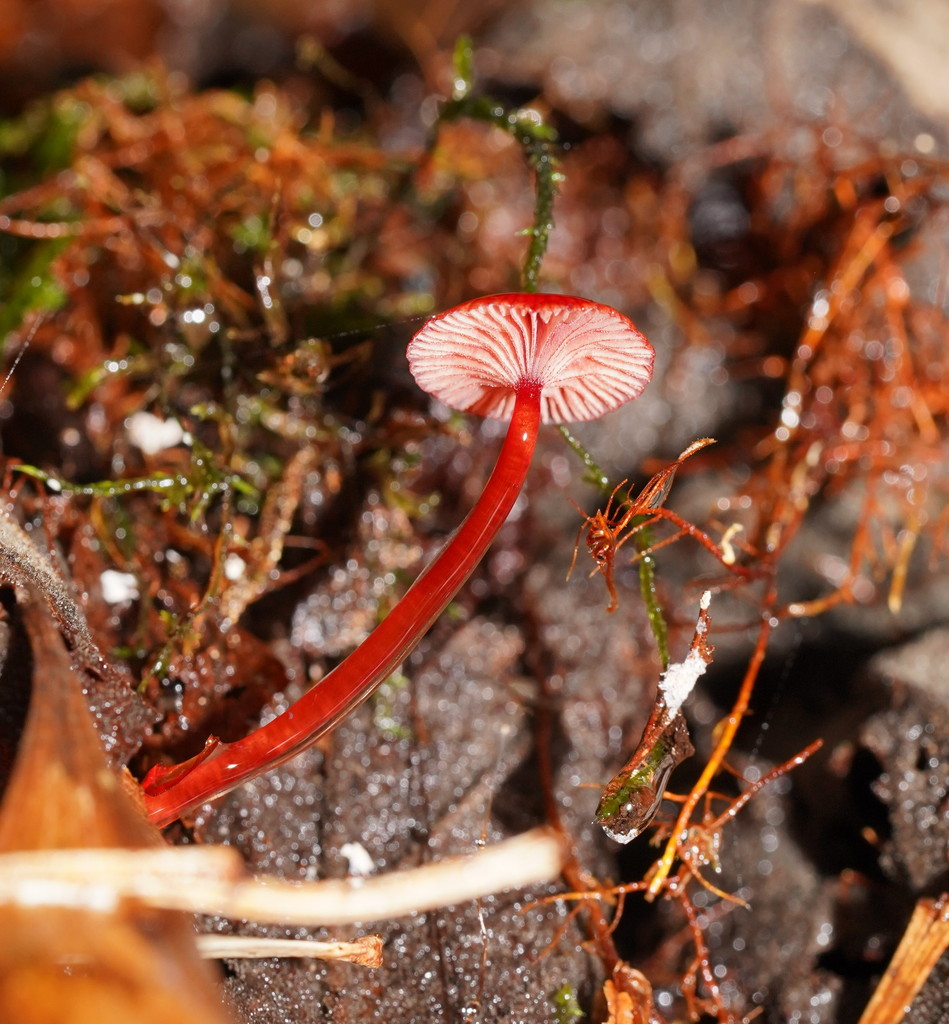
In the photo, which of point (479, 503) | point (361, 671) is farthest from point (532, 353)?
point (361, 671)

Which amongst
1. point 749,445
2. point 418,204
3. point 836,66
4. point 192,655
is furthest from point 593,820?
point 836,66

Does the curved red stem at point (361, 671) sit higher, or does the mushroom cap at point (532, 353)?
the mushroom cap at point (532, 353)

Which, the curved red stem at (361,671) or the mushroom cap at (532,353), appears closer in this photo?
the mushroom cap at (532,353)

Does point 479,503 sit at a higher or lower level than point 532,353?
lower

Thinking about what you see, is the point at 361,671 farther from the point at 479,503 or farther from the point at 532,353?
the point at 532,353

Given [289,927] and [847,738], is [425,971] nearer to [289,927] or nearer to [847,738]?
[289,927]

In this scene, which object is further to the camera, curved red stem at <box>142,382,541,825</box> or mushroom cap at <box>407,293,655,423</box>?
curved red stem at <box>142,382,541,825</box>

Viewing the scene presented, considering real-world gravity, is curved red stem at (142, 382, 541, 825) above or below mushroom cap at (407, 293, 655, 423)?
below
